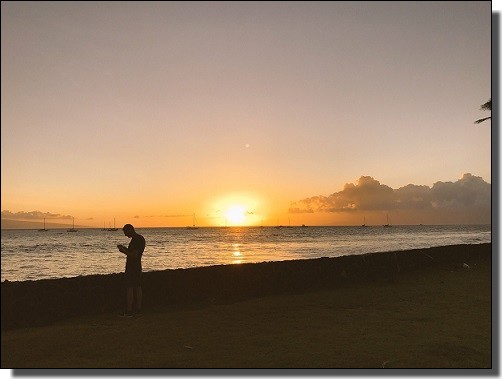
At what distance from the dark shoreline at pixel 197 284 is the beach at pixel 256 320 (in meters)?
0.02

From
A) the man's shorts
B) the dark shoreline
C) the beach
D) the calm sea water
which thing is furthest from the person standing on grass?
the calm sea water

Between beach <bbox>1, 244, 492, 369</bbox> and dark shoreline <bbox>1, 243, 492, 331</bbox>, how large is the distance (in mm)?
20

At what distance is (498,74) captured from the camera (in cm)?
628

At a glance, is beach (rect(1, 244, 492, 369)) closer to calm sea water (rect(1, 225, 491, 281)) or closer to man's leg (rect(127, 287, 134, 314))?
man's leg (rect(127, 287, 134, 314))

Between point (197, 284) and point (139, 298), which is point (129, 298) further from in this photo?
point (197, 284)

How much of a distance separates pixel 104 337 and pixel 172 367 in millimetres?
1543

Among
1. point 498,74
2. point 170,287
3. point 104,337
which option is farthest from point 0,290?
point 498,74

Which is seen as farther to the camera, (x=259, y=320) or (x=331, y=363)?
(x=259, y=320)

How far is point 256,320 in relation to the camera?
7371mm

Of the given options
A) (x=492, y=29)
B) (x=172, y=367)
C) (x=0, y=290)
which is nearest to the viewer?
(x=172, y=367)

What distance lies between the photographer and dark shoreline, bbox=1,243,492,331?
6.94m

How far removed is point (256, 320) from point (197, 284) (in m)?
2.24

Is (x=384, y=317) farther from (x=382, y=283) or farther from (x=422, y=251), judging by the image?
(x=422, y=251)

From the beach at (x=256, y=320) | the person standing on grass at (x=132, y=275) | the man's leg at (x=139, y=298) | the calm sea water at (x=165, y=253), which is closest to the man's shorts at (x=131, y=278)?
the person standing on grass at (x=132, y=275)
